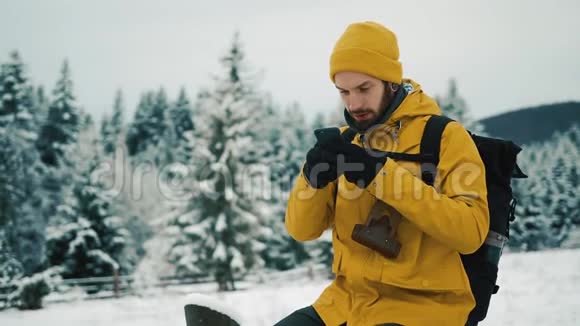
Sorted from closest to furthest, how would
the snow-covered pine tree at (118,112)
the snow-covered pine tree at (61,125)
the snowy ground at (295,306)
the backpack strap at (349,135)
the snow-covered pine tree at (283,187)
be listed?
the backpack strap at (349,135), the snowy ground at (295,306), the snow-covered pine tree at (283,187), the snow-covered pine tree at (61,125), the snow-covered pine tree at (118,112)

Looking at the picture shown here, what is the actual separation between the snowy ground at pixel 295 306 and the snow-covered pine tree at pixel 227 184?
9460 millimetres

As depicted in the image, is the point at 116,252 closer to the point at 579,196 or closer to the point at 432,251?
the point at 432,251

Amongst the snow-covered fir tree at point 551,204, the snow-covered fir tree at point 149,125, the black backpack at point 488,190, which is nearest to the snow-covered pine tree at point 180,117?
the snow-covered fir tree at point 149,125

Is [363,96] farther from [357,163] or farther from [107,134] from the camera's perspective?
[107,134]

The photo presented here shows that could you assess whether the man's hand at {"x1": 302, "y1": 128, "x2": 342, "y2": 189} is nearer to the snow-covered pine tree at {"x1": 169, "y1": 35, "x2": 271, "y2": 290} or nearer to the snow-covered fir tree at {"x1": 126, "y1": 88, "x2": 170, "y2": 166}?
the snow-covered pine tree at {"x1": 169, "y1": 35, "x2": 271, "y2": 290}

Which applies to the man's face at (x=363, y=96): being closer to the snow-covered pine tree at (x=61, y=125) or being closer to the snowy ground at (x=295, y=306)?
the snowy ground at (x=295, y=306)

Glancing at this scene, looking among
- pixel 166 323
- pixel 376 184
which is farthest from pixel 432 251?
pixel 166 323

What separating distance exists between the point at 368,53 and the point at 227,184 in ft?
68.2

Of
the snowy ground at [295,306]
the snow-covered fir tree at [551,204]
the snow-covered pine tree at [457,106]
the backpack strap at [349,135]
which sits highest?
the snow-covered pine tree at [457,106]

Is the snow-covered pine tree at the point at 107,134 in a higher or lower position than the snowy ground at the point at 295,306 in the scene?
higher

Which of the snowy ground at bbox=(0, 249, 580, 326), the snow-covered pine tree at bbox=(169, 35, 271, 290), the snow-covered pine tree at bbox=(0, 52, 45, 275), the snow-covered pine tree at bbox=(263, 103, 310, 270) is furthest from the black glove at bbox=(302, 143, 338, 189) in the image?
the snow-covered pine tree at bbox=(263, 103, 310, 270)

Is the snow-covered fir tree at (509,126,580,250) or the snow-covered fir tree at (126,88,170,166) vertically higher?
the snow-covered fir tree at (126,88,170,166)

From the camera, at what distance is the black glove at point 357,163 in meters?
1.86

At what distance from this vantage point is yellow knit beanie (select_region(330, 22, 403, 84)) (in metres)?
2.10
